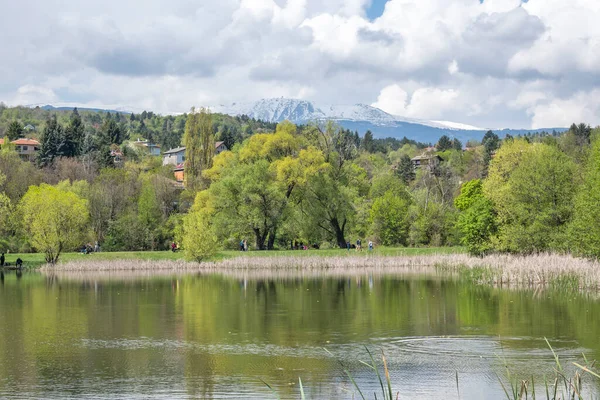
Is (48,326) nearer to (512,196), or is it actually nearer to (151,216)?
(512,196)

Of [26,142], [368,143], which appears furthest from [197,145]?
[368,143]

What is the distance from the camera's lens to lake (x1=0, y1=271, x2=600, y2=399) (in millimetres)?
18625

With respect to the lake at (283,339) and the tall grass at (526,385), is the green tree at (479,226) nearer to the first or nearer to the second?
the lake at (283,339)

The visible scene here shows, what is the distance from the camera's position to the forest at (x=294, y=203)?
55.0 m

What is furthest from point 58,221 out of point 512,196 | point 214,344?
point 214,344

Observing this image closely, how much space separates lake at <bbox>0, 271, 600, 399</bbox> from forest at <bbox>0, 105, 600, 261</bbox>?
43.2 feet

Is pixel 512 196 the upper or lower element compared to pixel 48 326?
upper

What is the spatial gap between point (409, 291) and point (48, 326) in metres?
19.2

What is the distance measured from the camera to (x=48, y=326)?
29625 millimetres

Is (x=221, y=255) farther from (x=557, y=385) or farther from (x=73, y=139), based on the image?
(x=73, y=139)

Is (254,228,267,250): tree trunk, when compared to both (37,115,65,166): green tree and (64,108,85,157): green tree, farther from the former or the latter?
(64,108,85,157): green tree

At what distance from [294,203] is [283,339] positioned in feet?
163

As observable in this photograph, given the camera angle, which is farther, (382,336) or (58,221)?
(58,221)

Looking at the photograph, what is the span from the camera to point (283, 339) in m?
25.6
